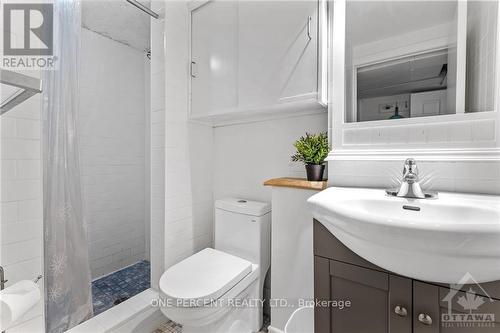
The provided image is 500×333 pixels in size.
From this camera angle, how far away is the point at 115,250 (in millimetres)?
2117

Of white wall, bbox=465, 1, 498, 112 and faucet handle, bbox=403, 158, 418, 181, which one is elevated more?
white wall, bbox=465, 1, 498, 112

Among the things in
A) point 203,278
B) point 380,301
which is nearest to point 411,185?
point 380,301

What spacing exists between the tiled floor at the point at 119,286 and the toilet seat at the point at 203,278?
2.72 feet

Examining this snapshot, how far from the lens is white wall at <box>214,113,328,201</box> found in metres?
1.48

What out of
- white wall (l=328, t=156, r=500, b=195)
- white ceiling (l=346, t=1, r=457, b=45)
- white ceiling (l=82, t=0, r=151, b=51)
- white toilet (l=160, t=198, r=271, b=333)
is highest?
white ceiling (l=82, t=0, r=151, b=51)

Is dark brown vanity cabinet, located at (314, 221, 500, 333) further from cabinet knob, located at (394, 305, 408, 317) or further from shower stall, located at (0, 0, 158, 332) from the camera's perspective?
shower stall, located at (0, 0, 158, 332)

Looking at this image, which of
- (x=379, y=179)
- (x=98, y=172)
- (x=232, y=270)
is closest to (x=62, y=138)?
(x=98, y=172)

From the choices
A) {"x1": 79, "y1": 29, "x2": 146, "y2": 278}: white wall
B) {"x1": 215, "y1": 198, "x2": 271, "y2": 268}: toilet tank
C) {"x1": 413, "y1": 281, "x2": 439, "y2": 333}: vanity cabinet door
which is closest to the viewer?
{"x1": 413, "y1": 281, "x2": 439, "y2": 333}: vanity cabinet door

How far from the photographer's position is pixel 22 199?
0.94 m

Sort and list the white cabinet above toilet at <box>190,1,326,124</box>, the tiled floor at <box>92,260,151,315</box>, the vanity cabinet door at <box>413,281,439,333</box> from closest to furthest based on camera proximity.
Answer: the vanity cabinet door at <box>413,281,439,333</box> < the white cabinet above toilet at <box>190,1,326,124</box> < the tiled floor at <box>92,260,151,315</box>

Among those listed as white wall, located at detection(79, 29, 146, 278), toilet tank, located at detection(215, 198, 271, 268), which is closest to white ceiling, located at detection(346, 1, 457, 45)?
toilet tank, located at detection(215, 198, 271, 268)

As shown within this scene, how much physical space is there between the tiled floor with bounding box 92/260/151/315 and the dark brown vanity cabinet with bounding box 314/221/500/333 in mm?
1582

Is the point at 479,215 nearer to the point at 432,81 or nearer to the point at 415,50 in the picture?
the point at 432,81

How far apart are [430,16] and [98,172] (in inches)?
95.6
